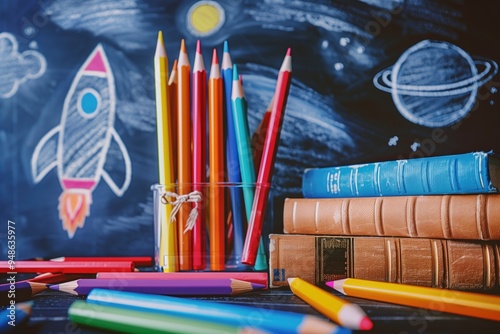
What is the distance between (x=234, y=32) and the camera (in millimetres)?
784

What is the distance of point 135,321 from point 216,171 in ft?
0.96

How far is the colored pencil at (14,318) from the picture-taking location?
38 cm

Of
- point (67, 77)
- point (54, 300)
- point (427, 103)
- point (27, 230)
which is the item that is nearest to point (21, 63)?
point (67, 77)

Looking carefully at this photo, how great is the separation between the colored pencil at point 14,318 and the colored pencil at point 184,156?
22 centimetres

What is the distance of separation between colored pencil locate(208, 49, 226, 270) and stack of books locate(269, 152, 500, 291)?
9 centimetres

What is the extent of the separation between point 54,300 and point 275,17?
1.71ft

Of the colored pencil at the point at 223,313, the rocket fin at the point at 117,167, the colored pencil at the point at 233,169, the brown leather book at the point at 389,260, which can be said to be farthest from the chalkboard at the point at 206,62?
the colored pencil at the point at 223,313

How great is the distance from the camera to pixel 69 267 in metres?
0.60

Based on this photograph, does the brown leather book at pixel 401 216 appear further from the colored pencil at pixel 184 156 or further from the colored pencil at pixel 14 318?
the colored pencil at pixel 14 318

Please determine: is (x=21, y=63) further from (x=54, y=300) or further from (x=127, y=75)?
(x=54, y=300)

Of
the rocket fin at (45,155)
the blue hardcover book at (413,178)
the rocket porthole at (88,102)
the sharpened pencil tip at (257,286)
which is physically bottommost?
the sharpened pencil tip at (257,286)

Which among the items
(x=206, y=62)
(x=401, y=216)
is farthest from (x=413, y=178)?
(x=206, y=62)

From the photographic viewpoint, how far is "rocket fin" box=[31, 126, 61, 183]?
0.80 m

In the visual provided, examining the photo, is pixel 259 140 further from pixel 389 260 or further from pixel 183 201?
pixel 389 260
